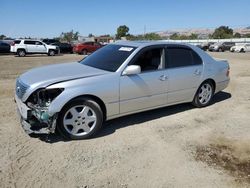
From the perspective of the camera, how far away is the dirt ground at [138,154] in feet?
11.8

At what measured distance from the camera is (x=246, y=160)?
414 centimetres

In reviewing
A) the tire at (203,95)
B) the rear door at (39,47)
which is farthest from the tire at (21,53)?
the tire at (203,95)

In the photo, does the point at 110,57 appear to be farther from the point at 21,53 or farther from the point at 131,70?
the point at 21,53

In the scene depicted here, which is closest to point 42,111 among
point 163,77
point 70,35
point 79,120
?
point 79,120

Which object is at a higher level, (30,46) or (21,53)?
(30,46)

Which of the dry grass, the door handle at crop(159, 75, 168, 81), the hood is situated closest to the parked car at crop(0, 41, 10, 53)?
the hood

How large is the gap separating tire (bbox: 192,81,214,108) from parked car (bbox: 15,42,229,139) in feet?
0.08

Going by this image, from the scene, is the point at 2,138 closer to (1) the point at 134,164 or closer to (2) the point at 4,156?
(2) the point at 4,156

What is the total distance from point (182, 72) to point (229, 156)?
222 centimetres

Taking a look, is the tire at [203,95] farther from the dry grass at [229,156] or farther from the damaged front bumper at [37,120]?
the damaged front bumper at [37,120]

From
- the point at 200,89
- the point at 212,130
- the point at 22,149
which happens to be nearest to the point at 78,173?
the point at 22,149

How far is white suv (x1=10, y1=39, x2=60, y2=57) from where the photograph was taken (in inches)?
989

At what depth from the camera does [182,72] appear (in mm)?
5969

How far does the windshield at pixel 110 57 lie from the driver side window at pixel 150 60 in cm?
22
